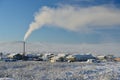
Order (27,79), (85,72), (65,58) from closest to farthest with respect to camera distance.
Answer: (27,79) → (85,72) → (65,58)

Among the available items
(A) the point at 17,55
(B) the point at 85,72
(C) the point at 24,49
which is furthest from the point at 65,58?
(B) the point at 85,72

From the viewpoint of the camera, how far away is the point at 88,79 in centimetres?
1895

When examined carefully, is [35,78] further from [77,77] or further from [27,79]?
[77,77]

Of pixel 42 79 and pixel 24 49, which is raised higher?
pixel 24 49

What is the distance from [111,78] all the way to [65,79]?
3.49 meters

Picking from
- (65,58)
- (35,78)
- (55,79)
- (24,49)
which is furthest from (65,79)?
(24,49)

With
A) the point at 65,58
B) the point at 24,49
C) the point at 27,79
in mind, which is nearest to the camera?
the point at 27,79

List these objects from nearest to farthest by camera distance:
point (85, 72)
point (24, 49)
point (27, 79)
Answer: point (27, 79), point (85, 72), point (24, 49)

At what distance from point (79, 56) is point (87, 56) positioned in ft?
9.05

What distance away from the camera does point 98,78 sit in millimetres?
19266

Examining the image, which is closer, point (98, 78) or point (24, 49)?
point (98, 78)

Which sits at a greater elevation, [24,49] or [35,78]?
[24,49]

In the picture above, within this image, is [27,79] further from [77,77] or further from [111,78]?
[111,78]

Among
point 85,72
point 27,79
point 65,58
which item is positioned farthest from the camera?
point 65,58
